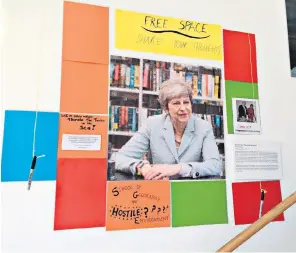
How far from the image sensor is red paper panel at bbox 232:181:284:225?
4.30 feet

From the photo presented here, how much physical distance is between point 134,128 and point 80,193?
34 centimetres

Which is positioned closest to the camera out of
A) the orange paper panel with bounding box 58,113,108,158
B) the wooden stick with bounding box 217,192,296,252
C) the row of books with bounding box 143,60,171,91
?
the wooden stick with bounding box 217,192,296,252

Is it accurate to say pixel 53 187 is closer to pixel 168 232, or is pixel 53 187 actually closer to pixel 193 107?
pixel 168 232

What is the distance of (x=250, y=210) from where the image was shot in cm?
133

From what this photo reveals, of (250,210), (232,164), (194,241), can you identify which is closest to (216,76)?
(232,164)

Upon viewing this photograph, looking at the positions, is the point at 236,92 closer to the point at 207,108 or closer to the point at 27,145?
the point at 207,108

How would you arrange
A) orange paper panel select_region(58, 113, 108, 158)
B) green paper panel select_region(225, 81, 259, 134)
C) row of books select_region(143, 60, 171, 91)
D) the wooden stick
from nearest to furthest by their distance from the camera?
1. the wooden stick
2. orange paper panel select_region(58, 113, 108, 158)
3. row of books select_region(143, 60, 171, 91)
4. green paper panel select_region(225, 81, 259, 134)

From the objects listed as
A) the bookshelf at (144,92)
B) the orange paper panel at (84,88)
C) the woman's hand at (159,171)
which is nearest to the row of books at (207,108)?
the bookshelf at (144,92)

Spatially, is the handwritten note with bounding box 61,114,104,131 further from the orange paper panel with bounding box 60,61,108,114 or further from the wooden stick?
the wooden stick

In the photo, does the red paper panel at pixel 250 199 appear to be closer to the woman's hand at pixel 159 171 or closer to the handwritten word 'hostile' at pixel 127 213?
the woman's hand at pixel 159 171

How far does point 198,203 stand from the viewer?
1.25 meters

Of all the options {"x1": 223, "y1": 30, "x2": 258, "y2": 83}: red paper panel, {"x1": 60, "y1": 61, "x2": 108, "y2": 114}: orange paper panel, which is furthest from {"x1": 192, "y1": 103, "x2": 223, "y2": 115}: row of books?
{"x1": 60, "y1": 61, "x2": 108, "y2": 114}: orange paper panel

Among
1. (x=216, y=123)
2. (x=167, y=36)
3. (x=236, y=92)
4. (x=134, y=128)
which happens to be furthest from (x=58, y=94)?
(x=236, y=92)

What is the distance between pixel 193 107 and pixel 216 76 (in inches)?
7.8
